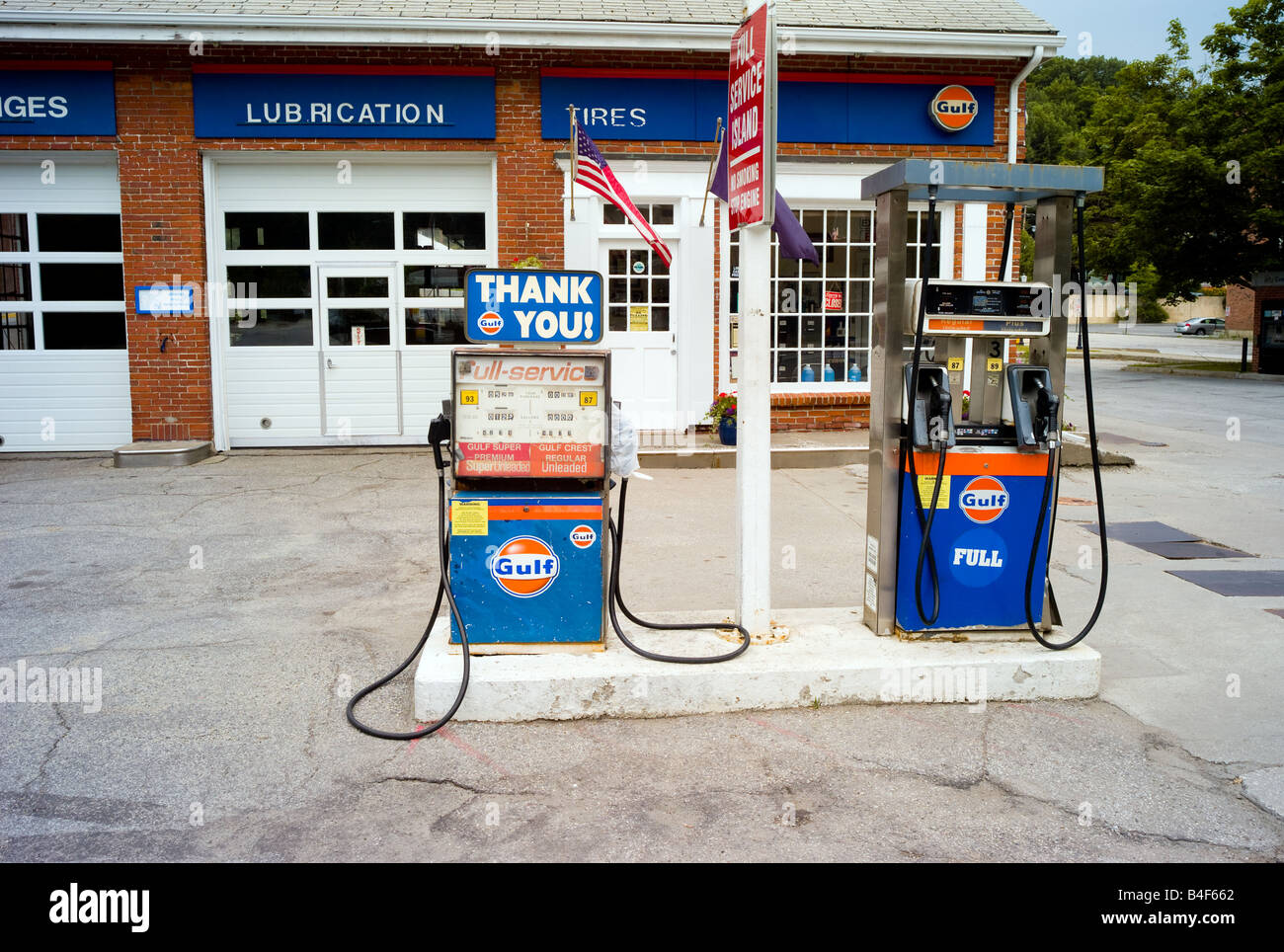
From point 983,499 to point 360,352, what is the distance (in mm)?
8916

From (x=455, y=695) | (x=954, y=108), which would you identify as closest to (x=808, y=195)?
(x=954, y=108)

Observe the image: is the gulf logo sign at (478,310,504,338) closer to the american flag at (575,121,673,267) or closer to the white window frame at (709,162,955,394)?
the american flag at (575,121,673,267)

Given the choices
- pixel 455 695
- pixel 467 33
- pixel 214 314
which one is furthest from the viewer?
pixel 214 314

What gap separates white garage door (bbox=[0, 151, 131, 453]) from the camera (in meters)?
12.0

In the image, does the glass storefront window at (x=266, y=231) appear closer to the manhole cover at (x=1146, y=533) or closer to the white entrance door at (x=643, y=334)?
the white entrance door at (x=643, y=334)

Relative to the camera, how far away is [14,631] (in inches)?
233

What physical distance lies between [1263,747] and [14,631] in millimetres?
6309

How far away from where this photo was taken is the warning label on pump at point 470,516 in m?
4.79

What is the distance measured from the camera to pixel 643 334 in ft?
41.3

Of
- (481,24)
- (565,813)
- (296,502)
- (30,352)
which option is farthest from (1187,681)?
(30,352)

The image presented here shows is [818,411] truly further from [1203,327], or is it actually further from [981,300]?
[1203,327]

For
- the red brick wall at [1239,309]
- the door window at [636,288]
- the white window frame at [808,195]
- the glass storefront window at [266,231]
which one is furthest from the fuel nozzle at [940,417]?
the red brick wall at [1239,309]

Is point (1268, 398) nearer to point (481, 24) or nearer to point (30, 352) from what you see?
point (481, 24)

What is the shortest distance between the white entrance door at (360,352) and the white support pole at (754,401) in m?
8.10
